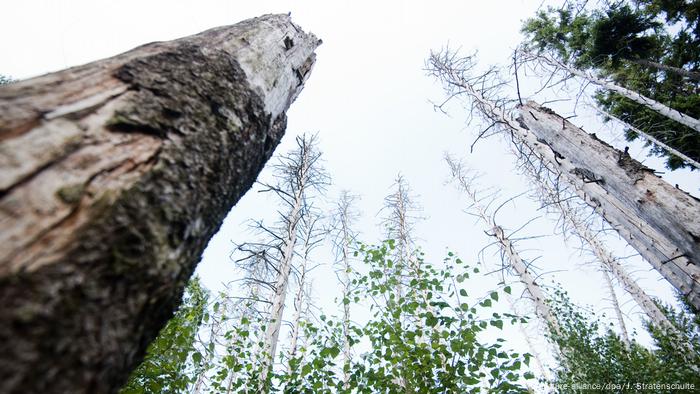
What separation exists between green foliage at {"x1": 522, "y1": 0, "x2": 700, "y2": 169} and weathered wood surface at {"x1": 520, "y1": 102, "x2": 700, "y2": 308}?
5.44 m

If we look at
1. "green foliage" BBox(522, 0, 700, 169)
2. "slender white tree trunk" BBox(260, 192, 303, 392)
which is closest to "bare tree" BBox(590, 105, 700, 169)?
"green foliage" BBox(522, 0, 700, 169)

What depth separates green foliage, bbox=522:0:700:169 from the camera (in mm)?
7953

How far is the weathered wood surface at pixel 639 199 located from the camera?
2.59m

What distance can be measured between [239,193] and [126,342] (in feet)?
2.05

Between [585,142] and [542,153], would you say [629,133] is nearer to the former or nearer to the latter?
[542,153]

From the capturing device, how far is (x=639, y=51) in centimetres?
862

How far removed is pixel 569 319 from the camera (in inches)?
312

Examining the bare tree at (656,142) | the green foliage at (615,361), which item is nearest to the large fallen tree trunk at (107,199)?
the green foliage at (615,361)

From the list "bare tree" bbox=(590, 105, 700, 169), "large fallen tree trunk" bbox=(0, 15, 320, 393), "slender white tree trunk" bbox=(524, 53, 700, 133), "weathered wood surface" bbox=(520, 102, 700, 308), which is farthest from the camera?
"bare tree" bbox=(590, 105, 700, 169)

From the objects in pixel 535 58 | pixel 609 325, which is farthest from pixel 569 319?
pixel 535 58

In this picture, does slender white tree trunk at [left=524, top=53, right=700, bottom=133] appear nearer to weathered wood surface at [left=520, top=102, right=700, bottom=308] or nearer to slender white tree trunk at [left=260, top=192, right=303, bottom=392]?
weathered wood surface at [left=520, top=102, right=700, bottom=308]

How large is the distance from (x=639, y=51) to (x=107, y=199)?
12.3 meters

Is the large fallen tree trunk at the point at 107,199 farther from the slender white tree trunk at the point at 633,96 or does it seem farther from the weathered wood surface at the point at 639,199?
the slender white tree trunk at the point at 633,96

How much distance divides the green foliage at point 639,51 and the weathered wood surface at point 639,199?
544cm
